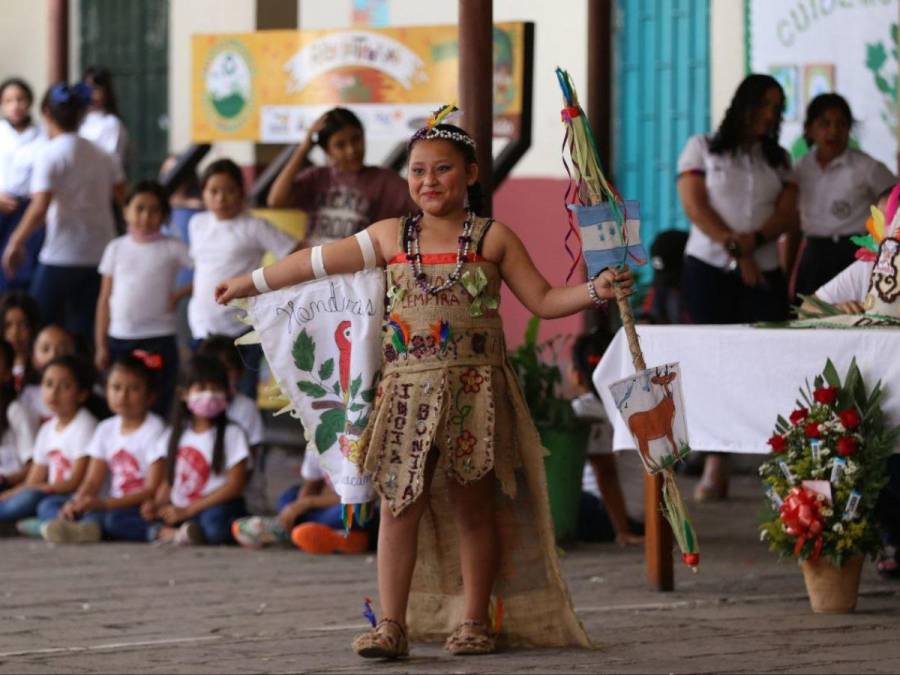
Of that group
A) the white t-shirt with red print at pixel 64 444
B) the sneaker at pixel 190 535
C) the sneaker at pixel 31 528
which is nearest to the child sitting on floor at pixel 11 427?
the white t-shirt with red print at pixel 64 444

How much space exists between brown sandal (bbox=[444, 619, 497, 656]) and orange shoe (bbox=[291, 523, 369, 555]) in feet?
6.21

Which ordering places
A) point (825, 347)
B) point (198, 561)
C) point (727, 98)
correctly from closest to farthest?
point (825, 347), point (198, 561), point (727, 98)

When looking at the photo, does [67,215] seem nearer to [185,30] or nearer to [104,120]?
[104,120]

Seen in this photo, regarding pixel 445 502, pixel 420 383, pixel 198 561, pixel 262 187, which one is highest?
pixel 262 187

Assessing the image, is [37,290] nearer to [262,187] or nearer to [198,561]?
[262,187]

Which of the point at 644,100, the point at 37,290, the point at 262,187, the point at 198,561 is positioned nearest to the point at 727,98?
the point at 644,100

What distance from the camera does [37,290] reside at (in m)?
8.67

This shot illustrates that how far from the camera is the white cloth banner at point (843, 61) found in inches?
357

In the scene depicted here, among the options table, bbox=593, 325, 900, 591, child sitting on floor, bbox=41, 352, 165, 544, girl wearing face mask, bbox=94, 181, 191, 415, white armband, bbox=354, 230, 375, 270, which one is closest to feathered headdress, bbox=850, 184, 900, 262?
table, bbox=593, 325, 900, 591

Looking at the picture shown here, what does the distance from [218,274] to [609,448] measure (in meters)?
1.75

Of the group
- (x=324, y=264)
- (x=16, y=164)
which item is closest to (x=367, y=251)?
(x=324, y=264)

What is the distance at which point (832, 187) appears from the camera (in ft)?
25.6

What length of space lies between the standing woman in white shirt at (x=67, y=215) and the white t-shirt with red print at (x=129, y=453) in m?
1.16

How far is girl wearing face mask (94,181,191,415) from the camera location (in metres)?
7.97
